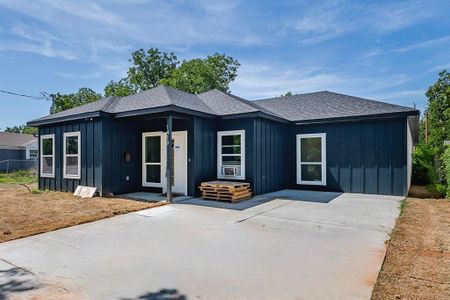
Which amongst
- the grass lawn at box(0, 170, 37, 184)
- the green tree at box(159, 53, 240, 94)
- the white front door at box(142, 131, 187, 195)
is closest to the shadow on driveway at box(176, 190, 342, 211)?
the white front door at box(142, 131, 187, 195)

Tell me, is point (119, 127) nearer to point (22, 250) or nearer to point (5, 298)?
point (22, 250)

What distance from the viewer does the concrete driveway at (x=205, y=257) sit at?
266cm

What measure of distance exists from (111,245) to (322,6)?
26.3ft

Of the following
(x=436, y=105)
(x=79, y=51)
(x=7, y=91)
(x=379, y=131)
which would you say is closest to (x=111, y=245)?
(x=379, y=131)

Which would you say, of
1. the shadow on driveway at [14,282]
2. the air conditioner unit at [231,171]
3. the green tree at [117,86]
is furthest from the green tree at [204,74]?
the shadow on driveway at [14,282]

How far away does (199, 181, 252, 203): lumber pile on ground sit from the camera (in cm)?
751

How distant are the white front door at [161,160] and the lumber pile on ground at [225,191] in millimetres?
902

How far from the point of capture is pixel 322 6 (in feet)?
25.5

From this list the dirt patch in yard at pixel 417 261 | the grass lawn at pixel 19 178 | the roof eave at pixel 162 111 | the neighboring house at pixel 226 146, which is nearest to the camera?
the dirt patch in yard at pixel 417 261

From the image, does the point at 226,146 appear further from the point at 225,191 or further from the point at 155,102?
the point at 155,102

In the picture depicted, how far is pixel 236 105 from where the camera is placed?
9.41 m

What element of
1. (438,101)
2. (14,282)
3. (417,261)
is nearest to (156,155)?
(14,282)

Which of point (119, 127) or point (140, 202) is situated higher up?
point (119, 127)

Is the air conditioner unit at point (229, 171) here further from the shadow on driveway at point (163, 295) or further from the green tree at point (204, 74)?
→ the green tree at point (204, 74)
